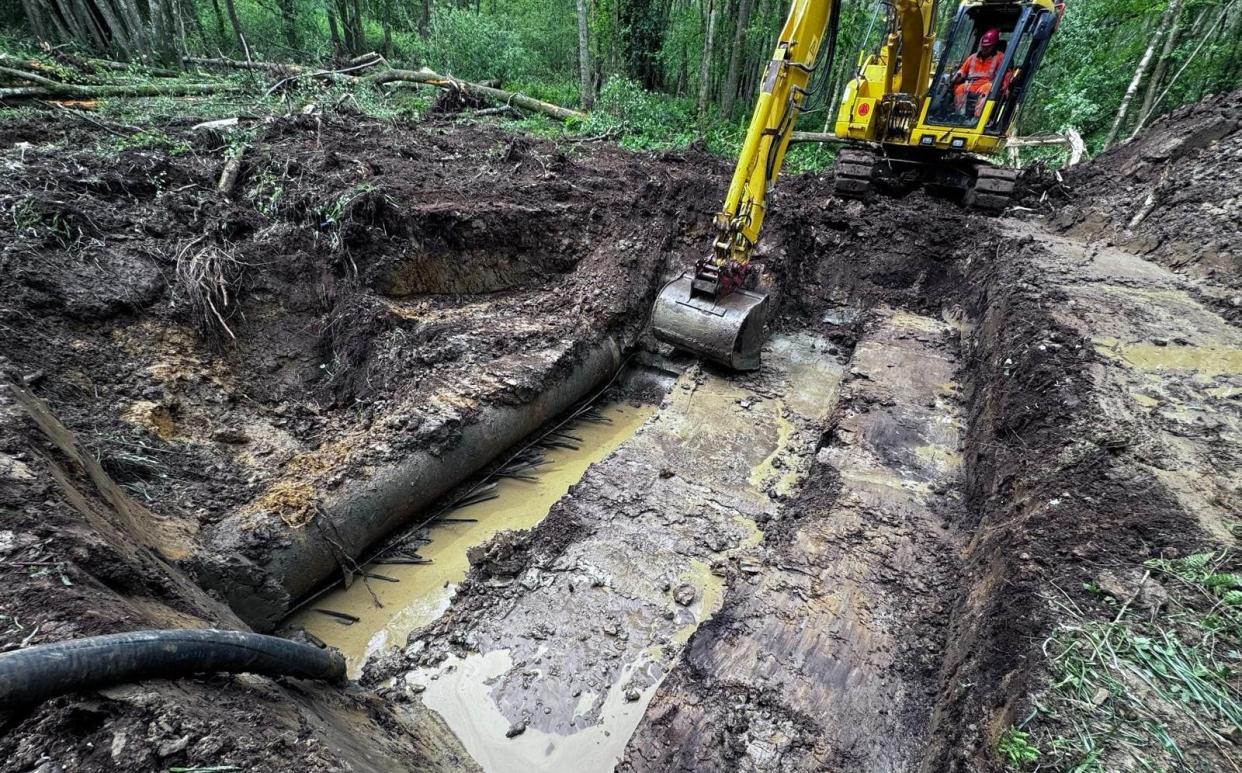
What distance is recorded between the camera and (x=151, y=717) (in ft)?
5.10

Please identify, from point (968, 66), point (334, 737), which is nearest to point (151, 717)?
point (334, 737)

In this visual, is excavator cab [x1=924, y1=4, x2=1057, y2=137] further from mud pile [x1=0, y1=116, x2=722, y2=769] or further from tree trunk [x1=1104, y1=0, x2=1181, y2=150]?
tree trunk [x1=1104, y1=0, x2=1181, y2=150]

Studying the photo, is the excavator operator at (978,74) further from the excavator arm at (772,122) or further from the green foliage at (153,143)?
the green foliage at (153,143)

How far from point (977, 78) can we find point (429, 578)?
8239 millimetres

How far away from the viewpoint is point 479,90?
11.9 metres

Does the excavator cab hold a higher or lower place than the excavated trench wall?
higher

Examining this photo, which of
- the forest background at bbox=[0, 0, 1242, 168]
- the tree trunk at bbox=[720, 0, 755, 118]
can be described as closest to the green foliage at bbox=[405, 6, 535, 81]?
the forest background at bbox=[0, 0, 1242, 168]

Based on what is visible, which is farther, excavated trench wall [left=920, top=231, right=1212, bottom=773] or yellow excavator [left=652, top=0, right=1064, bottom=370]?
yellow excavator [left=652, top=0, right=1064, bottom=370]

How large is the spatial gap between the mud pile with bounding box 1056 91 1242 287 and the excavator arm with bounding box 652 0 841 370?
12.5 ft

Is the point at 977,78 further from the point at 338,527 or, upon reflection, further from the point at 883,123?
the point at 338,527

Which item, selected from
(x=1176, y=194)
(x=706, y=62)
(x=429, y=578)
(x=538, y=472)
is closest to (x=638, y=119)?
(x=706, y=62)

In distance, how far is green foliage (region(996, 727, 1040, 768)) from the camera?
1603 mm

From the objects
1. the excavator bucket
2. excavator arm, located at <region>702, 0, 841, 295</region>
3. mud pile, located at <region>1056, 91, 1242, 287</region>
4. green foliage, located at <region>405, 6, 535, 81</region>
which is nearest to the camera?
excavator arm, located at <region>702, 0, 841, 295</region>

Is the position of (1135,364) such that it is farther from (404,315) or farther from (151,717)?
(404,315)
